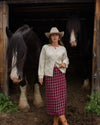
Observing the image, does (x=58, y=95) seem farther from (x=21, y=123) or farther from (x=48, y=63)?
(x=21, y=123)

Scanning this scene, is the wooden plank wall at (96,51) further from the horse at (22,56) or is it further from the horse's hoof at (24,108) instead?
the horse's hoof at (24,108)

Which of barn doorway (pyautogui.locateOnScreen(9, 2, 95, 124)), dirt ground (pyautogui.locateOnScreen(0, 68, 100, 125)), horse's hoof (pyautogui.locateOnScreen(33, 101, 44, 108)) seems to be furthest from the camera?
barn doorway (pyautogui.locateOnScreen(9, 2, 95, 124))

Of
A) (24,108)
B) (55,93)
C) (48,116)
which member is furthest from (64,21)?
(55,93)

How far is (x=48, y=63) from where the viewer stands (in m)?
3.63

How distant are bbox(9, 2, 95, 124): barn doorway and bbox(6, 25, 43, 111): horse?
109 cm

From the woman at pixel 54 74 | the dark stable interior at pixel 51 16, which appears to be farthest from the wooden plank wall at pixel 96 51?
the woman at pixel 54 74

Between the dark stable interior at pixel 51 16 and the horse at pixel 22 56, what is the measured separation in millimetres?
1690

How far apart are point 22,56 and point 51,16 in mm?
4717

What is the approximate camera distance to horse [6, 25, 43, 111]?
368cm

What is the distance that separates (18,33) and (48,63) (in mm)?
1120

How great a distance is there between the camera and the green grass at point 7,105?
4.57 meters

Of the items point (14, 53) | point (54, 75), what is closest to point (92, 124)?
point (54, 75)

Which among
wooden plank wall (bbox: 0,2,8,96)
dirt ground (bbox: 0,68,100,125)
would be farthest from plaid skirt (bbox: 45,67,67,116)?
wooden plank wall (bbox: 0,2,8,96)

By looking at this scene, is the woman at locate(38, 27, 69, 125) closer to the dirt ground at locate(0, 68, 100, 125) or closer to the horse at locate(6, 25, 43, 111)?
the horse at locate(6, 25, 43, 111)
